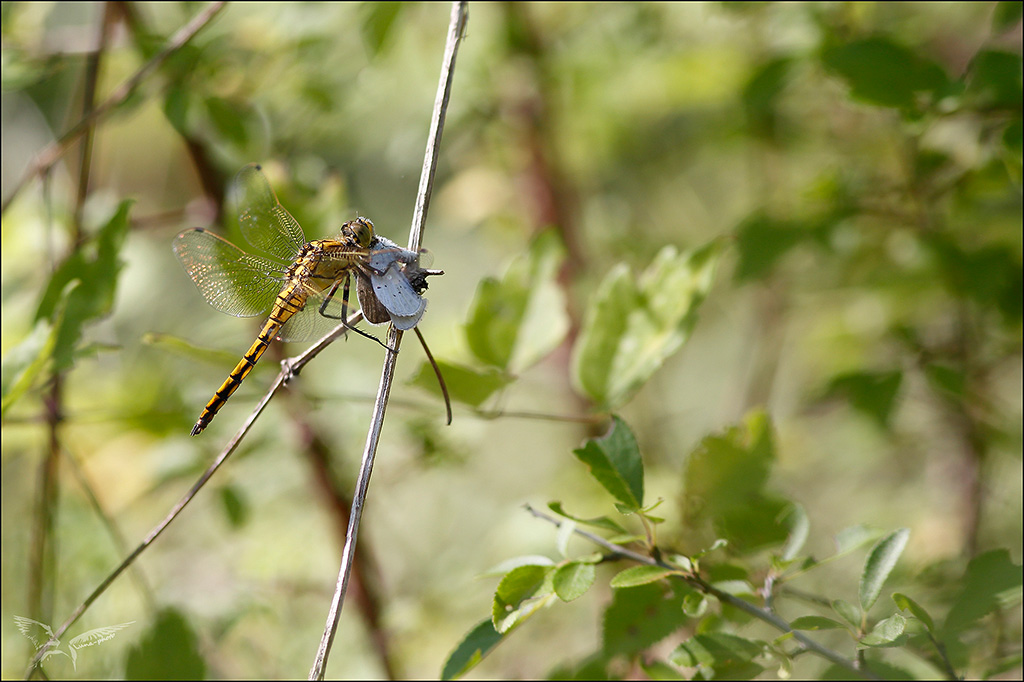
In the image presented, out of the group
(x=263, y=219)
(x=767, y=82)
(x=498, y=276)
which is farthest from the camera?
(x=498, y=276)

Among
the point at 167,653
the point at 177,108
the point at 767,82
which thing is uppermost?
the point at 177,108

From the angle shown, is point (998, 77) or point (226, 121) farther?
point (226, 121)

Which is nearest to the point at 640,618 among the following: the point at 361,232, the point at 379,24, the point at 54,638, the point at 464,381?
the point at 464,381

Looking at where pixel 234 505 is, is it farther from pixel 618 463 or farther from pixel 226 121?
pixel 618 463

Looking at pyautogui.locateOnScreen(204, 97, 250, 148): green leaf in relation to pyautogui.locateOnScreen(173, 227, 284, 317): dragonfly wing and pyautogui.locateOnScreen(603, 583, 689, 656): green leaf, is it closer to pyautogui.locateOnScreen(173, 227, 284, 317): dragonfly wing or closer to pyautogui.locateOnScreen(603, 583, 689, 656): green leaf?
pyautogui.locateOnScreen(173, 227, 284, 317): dragonfly wing

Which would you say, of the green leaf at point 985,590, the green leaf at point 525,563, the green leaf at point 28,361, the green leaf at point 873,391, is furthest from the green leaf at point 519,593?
the green leaf at point 873,391

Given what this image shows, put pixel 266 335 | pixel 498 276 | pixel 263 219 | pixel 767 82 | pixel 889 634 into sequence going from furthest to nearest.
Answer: pixel 498 276 → pixel 767 82 → pixel 263 219 → pixel 266 335 → pixel 889 634
